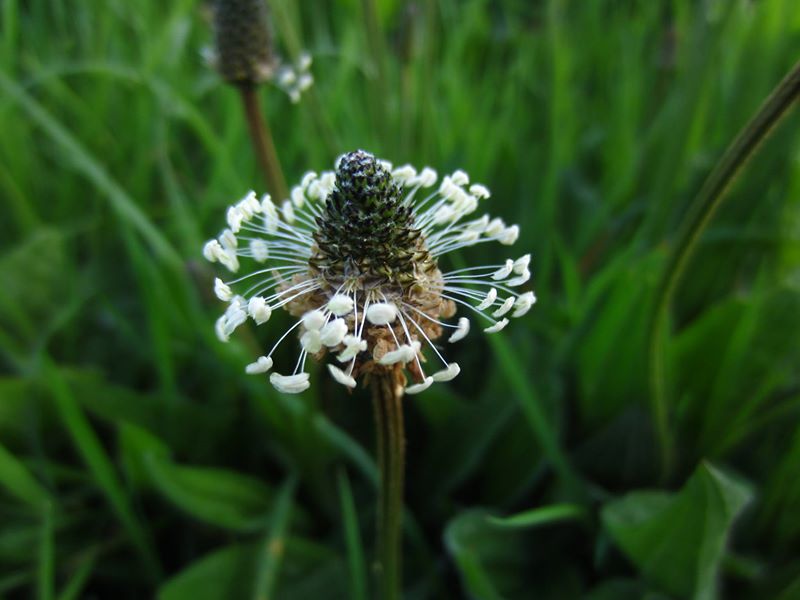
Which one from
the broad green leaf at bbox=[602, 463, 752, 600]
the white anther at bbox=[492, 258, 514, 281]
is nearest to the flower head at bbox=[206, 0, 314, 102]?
the white anther at bbox=[492, 258, 514, 281]

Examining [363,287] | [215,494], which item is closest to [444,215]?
[363,287]

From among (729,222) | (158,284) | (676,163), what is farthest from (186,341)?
(729,222)

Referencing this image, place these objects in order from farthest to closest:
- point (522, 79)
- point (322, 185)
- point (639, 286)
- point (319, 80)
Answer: point (319, 80) → point (522, 79) → point (639, 286) → point (322, 185)

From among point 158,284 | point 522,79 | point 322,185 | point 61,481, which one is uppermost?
point 522,79

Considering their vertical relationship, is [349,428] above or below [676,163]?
below

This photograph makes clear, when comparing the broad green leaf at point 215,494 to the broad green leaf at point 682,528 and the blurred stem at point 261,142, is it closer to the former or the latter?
the blurred stem at point 261,142

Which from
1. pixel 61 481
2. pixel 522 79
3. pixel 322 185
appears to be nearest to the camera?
pixel 322 185

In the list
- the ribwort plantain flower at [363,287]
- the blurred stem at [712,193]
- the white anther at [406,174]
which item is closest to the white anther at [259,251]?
the ribwort plantain flower at [363,287]

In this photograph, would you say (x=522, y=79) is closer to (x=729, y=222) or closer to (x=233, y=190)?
(x=729, y=222)
